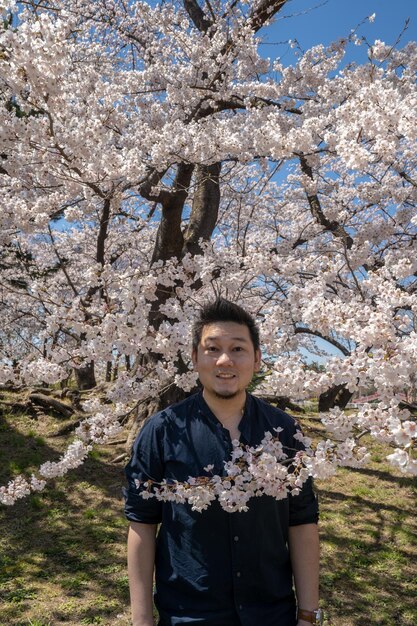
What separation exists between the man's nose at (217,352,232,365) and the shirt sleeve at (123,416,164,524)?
35 cm

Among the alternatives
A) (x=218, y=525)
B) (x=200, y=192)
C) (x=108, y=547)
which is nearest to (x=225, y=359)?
(x=218, y=525)

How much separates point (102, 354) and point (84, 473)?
11.7 ft

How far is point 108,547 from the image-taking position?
5.39 metres

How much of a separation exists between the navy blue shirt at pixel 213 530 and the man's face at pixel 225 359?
13cm

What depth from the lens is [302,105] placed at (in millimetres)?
7488

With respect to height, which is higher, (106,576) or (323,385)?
(323,385)

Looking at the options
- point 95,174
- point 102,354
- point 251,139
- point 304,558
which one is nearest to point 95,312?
point 102,354

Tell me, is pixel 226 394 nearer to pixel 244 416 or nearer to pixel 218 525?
pixel 244 416

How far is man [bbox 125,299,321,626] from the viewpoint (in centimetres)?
185

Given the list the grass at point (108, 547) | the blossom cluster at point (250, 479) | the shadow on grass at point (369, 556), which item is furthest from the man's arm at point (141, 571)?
the shadow on grass at point (369, 556)

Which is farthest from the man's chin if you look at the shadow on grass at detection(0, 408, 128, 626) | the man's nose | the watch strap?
the shadow on grass at detection(0, 408, 128, 626)

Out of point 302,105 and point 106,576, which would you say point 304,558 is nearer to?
point 106,576

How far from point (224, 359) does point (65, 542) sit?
174 inches

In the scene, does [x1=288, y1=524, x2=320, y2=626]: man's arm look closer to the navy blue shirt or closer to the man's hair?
the navy blue shirt
